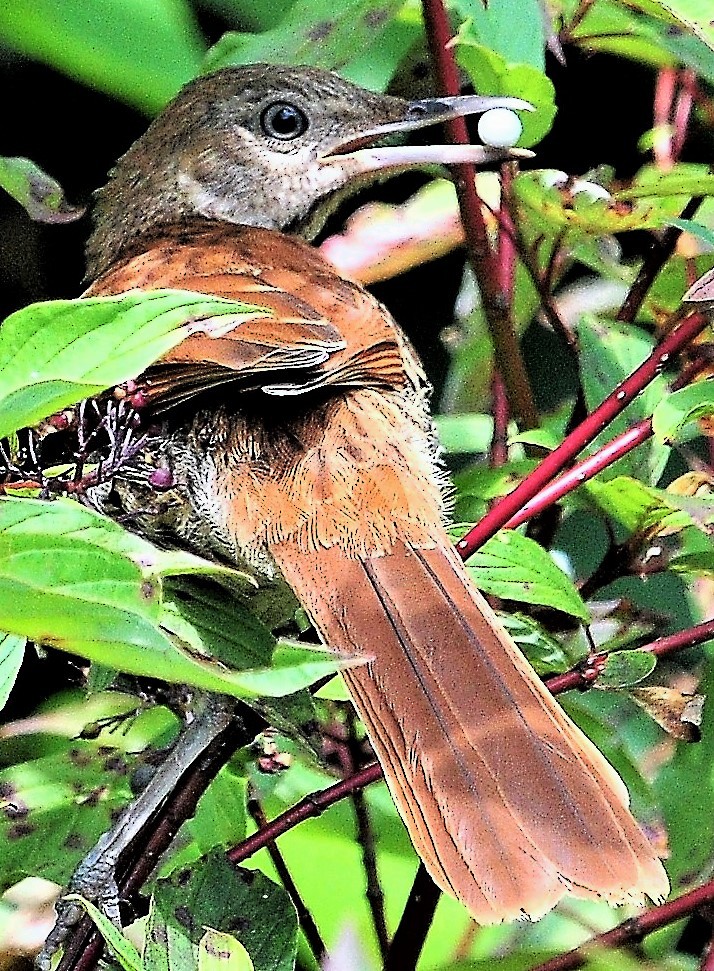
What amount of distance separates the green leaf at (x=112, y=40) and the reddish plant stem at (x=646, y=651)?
71.2 inches

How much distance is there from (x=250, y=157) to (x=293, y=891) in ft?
3.76

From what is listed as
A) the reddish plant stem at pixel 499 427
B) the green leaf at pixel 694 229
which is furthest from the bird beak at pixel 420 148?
the green leaf at pixel 694 229

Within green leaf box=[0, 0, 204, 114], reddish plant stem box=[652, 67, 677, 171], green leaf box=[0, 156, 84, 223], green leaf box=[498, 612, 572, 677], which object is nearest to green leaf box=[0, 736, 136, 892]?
green leaf box=[498, 612, 572, 677]

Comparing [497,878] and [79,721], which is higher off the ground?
[497,878]

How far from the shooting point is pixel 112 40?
2.56m

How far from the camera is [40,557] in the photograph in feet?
2.29

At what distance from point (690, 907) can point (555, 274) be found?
0.75m

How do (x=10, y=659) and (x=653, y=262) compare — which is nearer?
(x=10, y=659)

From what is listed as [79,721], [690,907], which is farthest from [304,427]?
[79,721]

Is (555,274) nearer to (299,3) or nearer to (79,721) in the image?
(299,3)

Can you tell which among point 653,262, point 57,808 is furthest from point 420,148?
point 57,808

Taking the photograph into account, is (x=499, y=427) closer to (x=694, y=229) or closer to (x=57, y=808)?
(x=694, y=229)

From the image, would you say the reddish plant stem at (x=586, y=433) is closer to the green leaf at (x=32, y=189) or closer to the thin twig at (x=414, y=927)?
the thin twig at (x=414, y=927)

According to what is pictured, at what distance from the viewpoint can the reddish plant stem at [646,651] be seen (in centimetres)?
105
